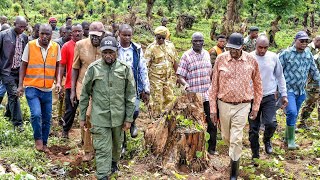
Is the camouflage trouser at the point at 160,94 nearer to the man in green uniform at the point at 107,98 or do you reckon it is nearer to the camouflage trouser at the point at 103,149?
the man in green uniform at the point at 107,98

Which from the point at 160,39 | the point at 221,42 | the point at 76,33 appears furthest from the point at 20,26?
the point at 221,42

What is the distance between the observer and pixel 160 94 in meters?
7.71

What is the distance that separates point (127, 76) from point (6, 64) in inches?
106

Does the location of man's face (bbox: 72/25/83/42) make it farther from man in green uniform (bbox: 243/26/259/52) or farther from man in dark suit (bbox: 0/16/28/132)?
man in green uniform (bbox: 243/26/259/52)

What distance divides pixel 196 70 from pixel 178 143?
1.49 metres

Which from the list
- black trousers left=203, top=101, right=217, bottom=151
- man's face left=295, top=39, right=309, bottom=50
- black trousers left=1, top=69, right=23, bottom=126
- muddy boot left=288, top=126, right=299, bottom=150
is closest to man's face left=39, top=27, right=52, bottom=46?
black trousers left=1, top=69, right=23, bottom=126

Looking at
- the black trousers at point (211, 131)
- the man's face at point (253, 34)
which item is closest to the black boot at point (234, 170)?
the black trousers at point (211, 131)

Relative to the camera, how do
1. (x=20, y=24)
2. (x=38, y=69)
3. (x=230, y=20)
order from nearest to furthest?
(x=38, y=69) < (x=20, y=24) < (x=230, y=20)

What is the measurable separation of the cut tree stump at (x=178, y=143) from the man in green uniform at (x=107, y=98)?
3.29ft

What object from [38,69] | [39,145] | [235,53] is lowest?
[39,145]

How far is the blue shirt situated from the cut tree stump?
2.03 metres

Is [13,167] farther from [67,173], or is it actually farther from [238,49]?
[238,49]

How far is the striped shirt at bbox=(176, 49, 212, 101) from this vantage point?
277 inches

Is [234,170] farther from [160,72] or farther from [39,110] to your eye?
[39,110]
